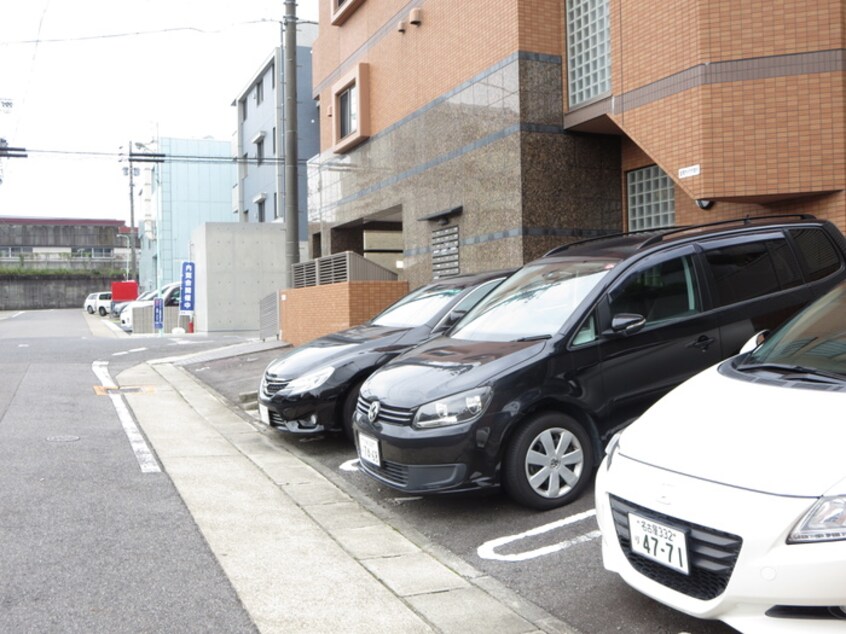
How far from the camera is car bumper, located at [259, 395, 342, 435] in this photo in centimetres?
737

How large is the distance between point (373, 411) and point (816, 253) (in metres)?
3.77

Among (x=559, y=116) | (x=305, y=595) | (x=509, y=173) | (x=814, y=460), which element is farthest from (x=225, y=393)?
(x=814, y=460)

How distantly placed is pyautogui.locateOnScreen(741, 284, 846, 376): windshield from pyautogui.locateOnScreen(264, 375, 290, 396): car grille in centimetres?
458

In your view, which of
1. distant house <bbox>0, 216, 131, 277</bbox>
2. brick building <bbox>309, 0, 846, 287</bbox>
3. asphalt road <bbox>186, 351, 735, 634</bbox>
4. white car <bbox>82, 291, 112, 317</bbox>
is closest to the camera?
asphalt road <bbox>186, 351, 735, 634</bbox>

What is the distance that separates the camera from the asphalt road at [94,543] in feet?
12.8

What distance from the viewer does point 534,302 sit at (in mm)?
6152

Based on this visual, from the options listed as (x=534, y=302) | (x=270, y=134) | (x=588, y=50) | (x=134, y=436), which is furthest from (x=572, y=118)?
(x=270, y=134)

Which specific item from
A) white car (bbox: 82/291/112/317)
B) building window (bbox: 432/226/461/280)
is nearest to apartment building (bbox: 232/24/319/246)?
white car (bbox: 82/291/112/317)

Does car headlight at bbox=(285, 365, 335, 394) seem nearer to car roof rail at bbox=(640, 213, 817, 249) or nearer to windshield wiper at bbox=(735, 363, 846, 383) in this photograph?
car roof rail at bbox=(640, 213, 817, 249)

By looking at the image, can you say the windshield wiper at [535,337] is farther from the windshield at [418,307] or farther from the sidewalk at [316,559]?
the windshield at [418,307]

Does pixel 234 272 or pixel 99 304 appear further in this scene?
pixel 99 304

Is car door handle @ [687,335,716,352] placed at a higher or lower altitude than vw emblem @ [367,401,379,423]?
higher

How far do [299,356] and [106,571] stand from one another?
3.69 metres

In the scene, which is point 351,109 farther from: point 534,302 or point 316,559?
point 316,559
